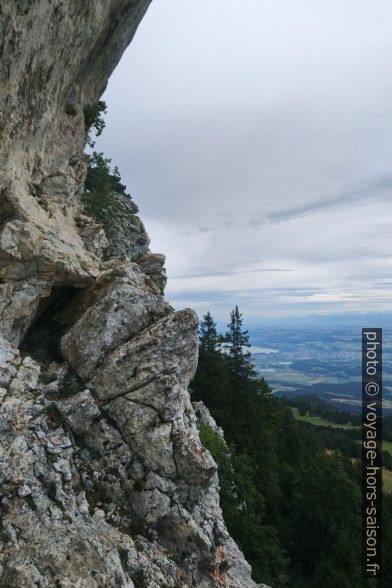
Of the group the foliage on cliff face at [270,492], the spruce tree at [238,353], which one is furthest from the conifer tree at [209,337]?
the spruce tree at [238,353]

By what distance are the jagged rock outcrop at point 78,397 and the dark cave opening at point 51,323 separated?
9cm

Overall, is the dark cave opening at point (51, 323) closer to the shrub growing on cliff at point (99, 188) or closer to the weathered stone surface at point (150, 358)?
the weathered stone surface at point (150, 358)

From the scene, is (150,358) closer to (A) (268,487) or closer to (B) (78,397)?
(B) (78,397)

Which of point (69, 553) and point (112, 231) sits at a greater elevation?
point (112, 231)

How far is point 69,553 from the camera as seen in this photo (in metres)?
12.6

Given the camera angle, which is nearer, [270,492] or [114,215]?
[270,492]

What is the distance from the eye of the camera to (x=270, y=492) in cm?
A: 3725

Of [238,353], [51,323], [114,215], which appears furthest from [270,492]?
[114,215]

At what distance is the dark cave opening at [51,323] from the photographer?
74.9 ft

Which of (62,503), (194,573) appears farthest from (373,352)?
(62,503)

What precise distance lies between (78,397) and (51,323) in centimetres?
853

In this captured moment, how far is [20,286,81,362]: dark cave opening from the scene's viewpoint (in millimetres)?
22828

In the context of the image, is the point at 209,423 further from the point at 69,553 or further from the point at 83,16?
the point at 83,16

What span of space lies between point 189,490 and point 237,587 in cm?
475
